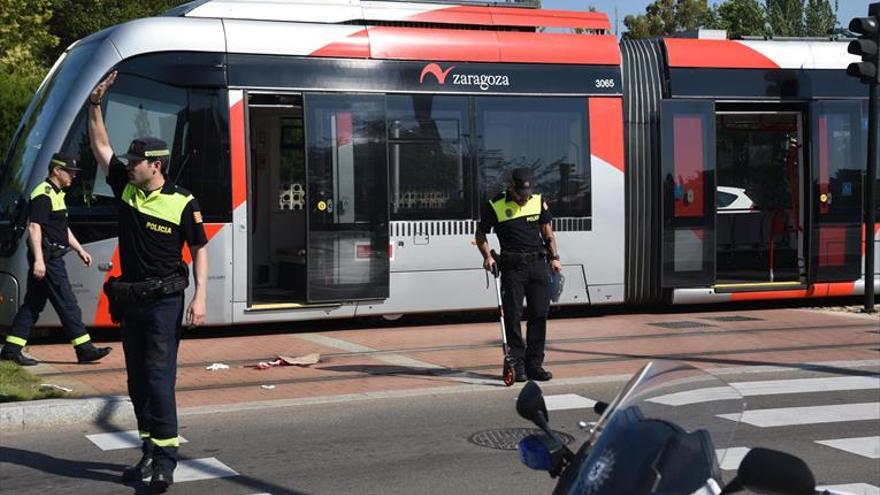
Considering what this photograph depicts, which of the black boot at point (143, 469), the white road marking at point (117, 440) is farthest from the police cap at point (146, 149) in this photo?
the white road marking at point (117, 440)

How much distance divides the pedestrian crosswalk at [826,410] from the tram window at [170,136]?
484 centimetres

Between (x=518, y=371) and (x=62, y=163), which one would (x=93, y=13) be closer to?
(x=62, y=163)

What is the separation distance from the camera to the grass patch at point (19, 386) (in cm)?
884

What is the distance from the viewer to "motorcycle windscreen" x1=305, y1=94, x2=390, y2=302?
517 inches

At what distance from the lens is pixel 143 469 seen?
677cm

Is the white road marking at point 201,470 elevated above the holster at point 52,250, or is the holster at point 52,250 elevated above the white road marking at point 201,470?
the holster at point 52,250

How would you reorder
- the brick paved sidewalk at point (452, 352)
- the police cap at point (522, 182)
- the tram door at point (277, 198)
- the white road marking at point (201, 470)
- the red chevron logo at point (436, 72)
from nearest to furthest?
the white road marking at point (201, 470) < the police cap at point (522, 182) < the brick paved sidewalk at point (452, 352) < the red chevron logo at point (436, 72) < the tram door at point (277, 198)

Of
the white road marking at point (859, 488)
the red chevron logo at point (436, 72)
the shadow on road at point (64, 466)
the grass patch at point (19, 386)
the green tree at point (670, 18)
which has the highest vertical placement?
the green tree at point (670, 18)

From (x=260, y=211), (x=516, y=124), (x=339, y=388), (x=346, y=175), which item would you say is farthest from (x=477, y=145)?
(x=339, y=388)

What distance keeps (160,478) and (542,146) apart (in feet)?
28.6

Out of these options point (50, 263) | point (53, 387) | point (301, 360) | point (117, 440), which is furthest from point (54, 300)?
point (117, 440)

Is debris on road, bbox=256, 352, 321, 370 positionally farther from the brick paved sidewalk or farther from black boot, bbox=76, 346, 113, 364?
black boot, bbox=76, 346, 113, 364

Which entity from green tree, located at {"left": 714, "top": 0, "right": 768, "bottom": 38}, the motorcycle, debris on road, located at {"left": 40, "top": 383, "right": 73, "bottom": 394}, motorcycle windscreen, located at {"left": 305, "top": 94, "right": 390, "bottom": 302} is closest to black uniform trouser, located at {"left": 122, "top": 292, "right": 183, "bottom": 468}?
debris on road, located at {"left": 40, "top": 383, "right": 73, "bottom": 394}

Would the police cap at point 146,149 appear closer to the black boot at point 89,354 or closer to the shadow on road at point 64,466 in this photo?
the shadow on road at point 64,466
